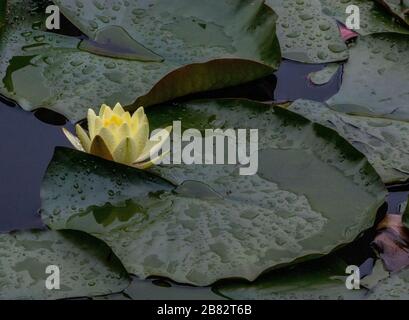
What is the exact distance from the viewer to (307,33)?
105 inches

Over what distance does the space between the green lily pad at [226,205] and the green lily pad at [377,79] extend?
0.28 m

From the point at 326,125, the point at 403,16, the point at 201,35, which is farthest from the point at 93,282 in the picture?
the point at 403,16

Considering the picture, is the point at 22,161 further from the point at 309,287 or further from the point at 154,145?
the point at 309,287

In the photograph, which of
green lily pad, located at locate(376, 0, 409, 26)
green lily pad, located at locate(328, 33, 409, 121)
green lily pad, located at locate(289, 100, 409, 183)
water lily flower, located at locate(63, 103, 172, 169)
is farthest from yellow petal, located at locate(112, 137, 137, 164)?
green lily pad, located at locate(376, 0, 409, 26)

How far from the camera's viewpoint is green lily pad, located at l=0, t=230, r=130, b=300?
188 centimetres

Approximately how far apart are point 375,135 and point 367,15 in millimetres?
617

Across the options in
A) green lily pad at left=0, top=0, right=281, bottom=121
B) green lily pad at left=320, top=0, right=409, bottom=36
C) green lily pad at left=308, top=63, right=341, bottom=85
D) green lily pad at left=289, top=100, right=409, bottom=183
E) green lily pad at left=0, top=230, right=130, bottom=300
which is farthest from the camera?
green lily pad at left=320, top=0, right=409, bottom=36

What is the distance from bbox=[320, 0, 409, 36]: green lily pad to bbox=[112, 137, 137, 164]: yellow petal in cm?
97

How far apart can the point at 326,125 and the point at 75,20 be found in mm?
889

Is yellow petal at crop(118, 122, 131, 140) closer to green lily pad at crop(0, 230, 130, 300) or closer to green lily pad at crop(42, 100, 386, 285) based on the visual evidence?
green lily pad at crop(42, 100, 386, 285)

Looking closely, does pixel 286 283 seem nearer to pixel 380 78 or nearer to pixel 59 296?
pixel 59 296

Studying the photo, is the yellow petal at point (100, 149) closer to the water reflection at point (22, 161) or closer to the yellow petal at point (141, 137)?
the yellow petal at point (141, 137)

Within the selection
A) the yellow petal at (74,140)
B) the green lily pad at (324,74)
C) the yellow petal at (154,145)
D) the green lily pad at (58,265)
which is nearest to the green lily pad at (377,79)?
the green lily pad at (324,74)

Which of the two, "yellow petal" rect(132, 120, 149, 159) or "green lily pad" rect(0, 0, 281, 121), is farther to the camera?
"green lily pad" rect(0, 0, 281, 121)
